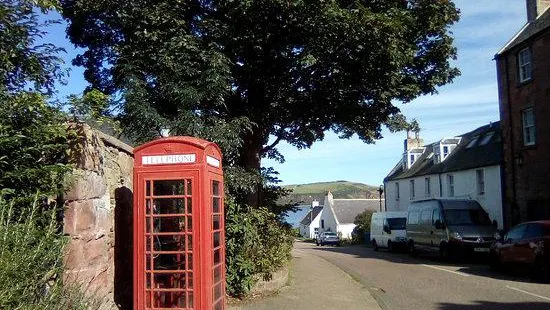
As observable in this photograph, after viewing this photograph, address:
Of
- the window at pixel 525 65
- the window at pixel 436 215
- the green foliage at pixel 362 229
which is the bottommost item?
the green foliage at pixel 362 229

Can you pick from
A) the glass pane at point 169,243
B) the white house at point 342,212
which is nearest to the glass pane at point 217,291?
the glass pane at point 169,243

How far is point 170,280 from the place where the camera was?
24.8ft

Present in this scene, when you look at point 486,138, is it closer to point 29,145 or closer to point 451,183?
point 451,183

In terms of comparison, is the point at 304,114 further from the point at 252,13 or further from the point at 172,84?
the point at 172,84

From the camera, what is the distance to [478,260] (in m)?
22.4

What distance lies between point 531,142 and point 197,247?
22175mm

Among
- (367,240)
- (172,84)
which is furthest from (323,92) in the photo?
(367,240)

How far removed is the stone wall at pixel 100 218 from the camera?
21.2ft

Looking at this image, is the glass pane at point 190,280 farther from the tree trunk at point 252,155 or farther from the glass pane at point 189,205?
the tree trunk at point 252,155

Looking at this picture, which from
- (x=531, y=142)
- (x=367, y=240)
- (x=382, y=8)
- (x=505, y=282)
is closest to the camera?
(x=382, y=8)

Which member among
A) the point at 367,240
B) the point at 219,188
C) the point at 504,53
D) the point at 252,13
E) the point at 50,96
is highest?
the point at 504,53

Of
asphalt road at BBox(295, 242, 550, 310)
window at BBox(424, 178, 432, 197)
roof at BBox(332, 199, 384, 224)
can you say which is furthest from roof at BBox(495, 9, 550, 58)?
roof at BBox(332, 199, 384, 224)

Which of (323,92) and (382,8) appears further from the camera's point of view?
(323,92)

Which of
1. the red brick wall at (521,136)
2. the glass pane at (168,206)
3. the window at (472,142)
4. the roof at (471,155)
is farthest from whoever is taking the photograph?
the window at (472,142)
